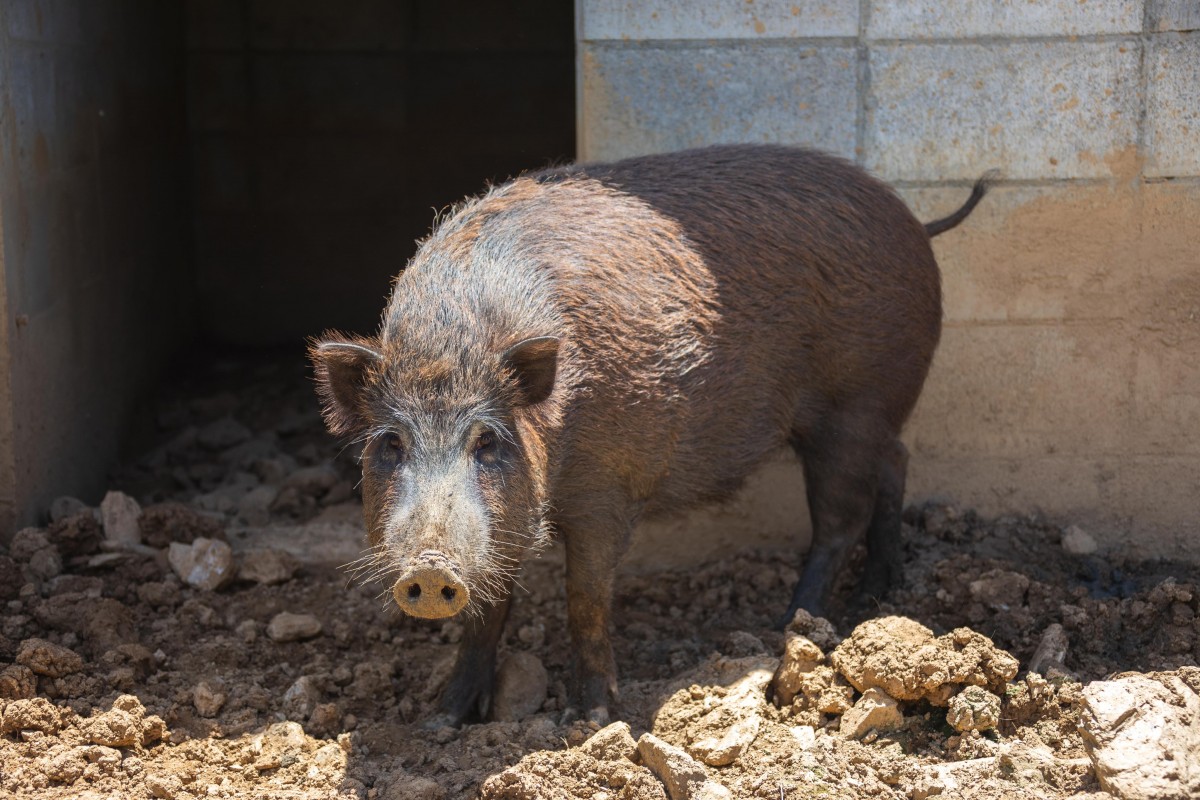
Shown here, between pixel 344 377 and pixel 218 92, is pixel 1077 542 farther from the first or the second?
pixel 218 92

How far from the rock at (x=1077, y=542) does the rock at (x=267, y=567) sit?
2.95m

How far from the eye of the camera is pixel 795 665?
3996mm

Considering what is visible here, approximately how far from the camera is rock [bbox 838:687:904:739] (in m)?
3.82

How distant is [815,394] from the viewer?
4.65 meters

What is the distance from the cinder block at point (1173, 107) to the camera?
16.3 feet

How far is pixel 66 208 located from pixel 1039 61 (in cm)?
386

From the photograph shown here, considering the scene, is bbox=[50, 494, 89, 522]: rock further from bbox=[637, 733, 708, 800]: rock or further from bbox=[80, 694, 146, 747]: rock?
bbox=[637, 733, 708, 800]: rock

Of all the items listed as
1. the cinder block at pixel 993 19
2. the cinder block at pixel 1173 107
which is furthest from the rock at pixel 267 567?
the cinder block at pixel 1173 107

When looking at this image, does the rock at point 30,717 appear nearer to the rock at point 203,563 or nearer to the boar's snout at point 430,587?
the rock at point 203,563

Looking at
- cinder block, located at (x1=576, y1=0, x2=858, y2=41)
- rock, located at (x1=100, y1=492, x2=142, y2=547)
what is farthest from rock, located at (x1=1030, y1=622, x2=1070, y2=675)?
rock, located at (x1=100, y1=492, x2=142, y2=547)

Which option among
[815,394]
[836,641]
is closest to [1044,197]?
[815,394]

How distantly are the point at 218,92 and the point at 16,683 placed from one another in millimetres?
5126

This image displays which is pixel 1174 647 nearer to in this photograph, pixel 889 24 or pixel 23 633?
pixel 889 24

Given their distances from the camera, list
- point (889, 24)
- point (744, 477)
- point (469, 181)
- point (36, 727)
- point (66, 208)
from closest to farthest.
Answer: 1. point (36, 727)
2. point (744, 477)
3. point (889, 24)
4. point (66, 208)
5. point (469, 181)
